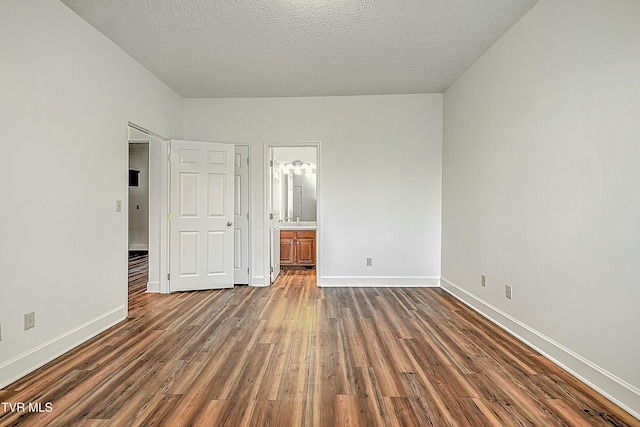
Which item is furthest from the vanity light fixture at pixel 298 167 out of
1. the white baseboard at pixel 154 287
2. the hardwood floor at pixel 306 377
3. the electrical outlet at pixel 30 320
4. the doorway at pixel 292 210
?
the electrical outlet at pixel 30 320

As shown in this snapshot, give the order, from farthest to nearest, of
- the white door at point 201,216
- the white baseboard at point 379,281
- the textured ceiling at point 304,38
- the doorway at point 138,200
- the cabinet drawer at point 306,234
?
1. the doorway at point 138,200
2. the cabinet drawer at point 306,234
3. the white baseboard at point 379,281
4. the white door at point 201,216
5. the textured ceiling at point 304,38

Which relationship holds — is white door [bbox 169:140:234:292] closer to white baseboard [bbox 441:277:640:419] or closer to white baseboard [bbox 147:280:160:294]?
white baseboard [bbox 147:280:160:294]

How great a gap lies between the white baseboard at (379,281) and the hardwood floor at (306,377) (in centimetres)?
125

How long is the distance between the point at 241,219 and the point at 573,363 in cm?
408

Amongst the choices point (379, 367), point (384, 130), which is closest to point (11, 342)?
point (379, 367)

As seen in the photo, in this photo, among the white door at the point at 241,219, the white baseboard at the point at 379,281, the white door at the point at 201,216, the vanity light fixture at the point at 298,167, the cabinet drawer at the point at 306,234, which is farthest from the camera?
the vanity light fixture at the point at 298,167

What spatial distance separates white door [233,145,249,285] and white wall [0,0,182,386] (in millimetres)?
1667

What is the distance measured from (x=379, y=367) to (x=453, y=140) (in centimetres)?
320

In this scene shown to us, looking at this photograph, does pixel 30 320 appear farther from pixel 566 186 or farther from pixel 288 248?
pixel 288 248

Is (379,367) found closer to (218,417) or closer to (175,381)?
(218,417)

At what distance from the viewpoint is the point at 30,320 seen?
7.64 feet

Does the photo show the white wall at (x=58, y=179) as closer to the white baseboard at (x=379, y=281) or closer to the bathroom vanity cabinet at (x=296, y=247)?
the white baseboard at (x=379, y=281)

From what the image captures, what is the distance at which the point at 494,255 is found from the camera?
331cm

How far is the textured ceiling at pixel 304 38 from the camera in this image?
271 cm
